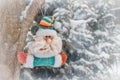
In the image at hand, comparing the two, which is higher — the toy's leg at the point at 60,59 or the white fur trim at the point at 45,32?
the white fur trim at the point at 45,32

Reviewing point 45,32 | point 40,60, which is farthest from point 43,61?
point 45,32

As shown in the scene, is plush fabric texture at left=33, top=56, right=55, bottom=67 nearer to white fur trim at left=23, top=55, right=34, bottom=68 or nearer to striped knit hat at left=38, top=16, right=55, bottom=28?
white fur trim at left=23, top=55, right=34, bottom=68

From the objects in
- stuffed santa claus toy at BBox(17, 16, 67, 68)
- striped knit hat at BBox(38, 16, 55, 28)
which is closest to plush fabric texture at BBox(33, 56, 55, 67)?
stuffed santa claus toy at BBox(17, 16, 67, 68)

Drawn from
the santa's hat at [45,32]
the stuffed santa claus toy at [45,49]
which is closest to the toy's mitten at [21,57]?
the stuffed santa claus toy at [45,49]

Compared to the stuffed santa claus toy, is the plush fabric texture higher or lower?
lower

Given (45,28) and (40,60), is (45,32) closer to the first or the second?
(45,28)

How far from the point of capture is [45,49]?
1223 mm

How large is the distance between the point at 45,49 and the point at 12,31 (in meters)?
0.15

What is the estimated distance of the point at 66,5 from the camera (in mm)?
1255

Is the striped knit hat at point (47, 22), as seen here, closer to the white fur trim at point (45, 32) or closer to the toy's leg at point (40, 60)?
the white fur trim at point (45, 32)

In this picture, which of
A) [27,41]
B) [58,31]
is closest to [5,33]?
[27,41]

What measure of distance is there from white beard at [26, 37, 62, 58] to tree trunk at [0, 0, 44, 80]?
53mm

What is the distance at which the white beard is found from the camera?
1223 millimetres

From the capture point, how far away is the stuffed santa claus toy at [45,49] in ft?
4.01
